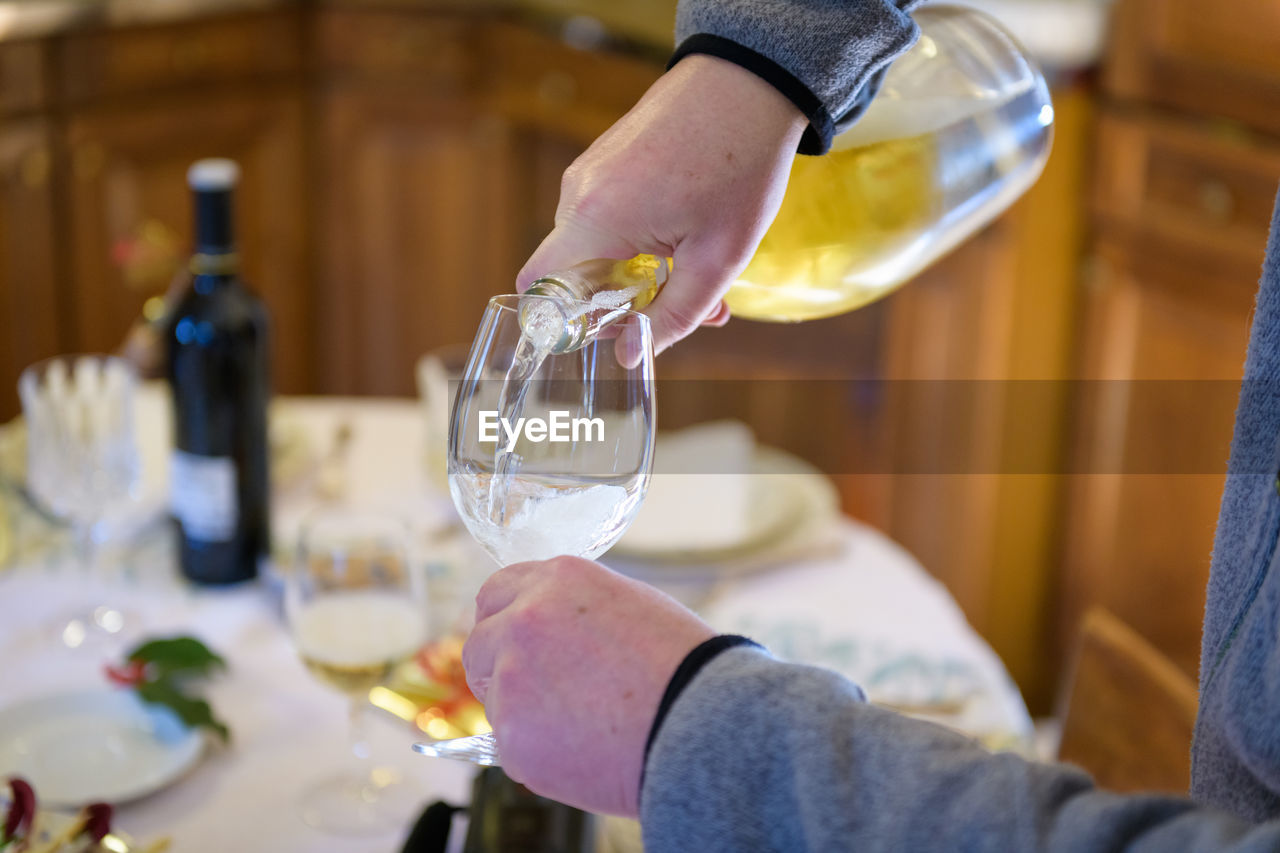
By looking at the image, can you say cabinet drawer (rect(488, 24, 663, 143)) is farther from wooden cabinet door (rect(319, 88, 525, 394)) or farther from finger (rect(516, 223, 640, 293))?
finger (rect(516, 223, 640, 293))

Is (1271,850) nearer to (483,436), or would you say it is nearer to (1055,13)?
(483,436)

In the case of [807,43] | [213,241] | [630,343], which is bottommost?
[213,241]

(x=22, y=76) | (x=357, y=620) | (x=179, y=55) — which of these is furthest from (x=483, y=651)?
(x=179, y=55)

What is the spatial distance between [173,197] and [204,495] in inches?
57.1

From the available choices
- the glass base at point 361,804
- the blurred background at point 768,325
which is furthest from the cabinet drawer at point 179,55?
the glass base at point 361,804

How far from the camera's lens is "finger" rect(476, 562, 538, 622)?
504mm

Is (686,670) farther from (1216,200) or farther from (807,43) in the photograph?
(1216,200)

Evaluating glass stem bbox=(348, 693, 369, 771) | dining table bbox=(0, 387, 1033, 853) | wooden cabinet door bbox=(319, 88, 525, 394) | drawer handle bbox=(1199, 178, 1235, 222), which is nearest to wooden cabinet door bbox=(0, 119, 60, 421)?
wooden cabinet door bbox=(319, 88, 525, 394)

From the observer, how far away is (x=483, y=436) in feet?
1.80

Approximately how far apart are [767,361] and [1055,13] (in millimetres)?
644

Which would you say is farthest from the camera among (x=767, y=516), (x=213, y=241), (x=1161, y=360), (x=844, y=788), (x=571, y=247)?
(x=1161, y=360)

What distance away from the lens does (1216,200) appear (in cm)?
171

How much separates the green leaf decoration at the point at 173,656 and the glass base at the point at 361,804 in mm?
131

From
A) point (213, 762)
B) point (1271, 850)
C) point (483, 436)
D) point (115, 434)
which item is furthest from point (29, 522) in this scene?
point (1271, 850)
